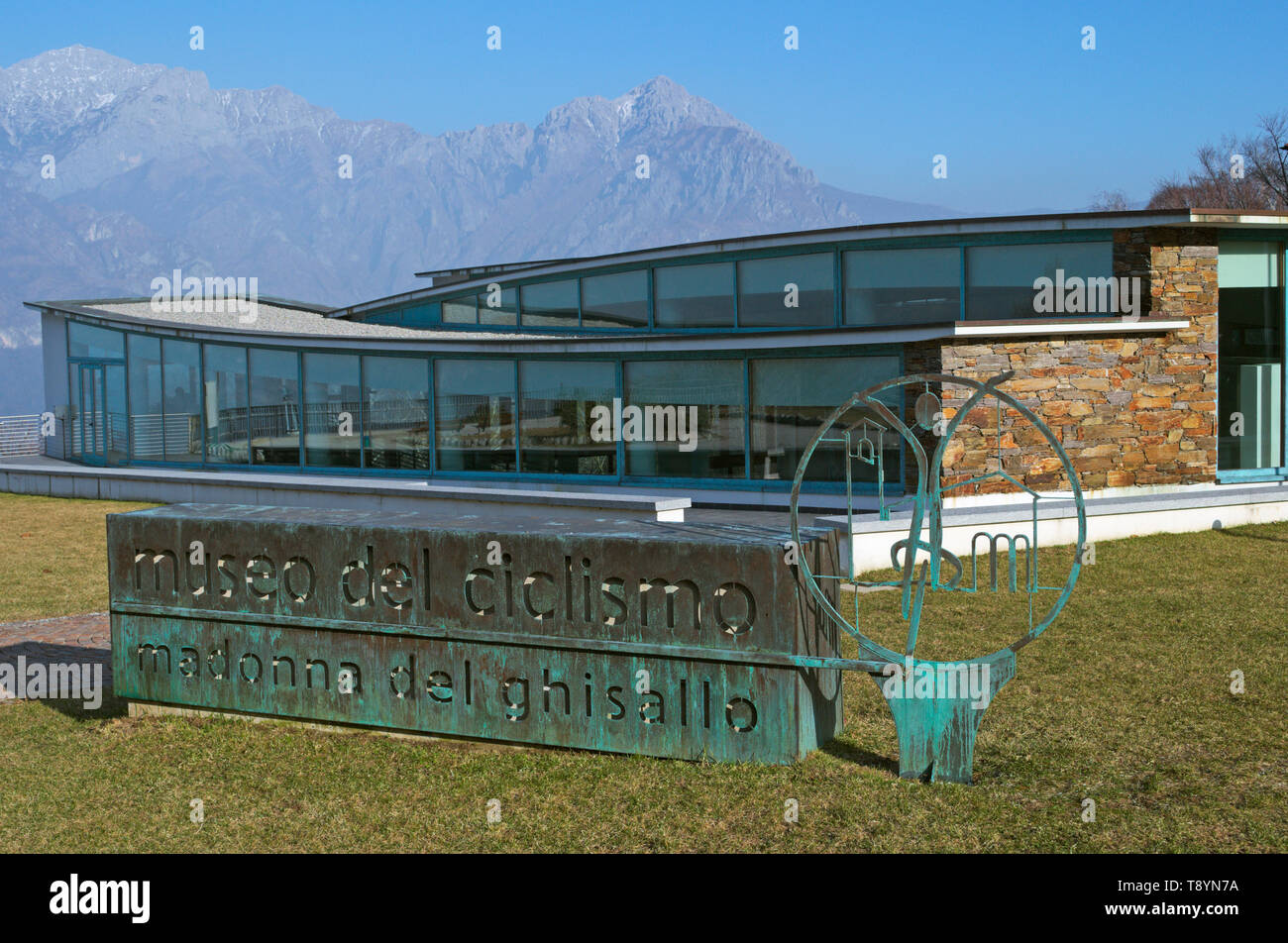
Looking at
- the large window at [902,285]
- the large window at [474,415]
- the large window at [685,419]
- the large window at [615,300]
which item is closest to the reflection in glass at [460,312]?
the large window at [615,300]

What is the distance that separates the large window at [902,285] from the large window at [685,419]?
3032 mm

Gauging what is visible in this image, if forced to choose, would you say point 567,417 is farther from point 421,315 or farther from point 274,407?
point 421,315

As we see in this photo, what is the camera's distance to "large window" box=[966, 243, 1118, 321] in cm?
1953

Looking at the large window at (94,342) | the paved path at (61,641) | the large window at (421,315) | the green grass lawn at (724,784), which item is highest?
the large window at (421,315)

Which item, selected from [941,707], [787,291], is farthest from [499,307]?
[941,707]

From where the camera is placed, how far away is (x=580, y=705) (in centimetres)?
834

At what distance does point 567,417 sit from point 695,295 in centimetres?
376

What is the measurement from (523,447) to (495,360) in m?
1.63

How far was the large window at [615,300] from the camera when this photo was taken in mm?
24219

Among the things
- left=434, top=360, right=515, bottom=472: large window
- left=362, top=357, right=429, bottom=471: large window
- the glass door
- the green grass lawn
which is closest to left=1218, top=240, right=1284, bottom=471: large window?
the green grass lawn

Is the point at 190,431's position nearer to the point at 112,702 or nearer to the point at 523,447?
the point at 523,447

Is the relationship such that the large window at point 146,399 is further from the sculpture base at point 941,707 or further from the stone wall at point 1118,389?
the sculpture base at point 941,707

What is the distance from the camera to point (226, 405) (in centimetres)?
2614
